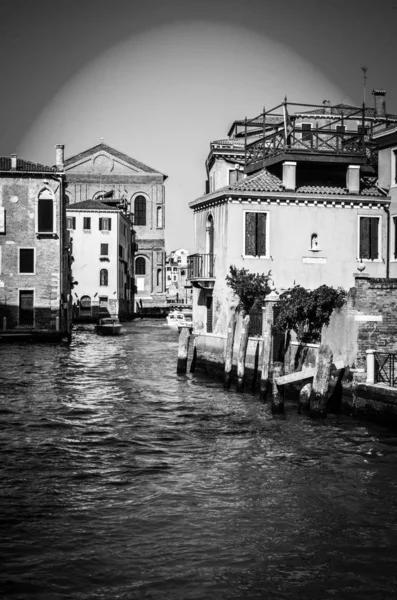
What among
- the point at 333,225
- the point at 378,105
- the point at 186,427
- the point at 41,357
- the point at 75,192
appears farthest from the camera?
the point at 75,192

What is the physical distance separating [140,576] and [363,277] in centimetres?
1029

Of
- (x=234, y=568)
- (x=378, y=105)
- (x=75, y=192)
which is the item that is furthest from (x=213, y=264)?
(x=75, y=192)

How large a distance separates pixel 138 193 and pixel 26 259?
132 feet

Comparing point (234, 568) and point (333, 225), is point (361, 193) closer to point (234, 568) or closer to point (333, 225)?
point (333, 225)

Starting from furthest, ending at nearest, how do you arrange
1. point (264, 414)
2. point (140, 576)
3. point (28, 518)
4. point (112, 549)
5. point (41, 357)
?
1. point (41, 357)
2. point (264, 414)
3. point (28, 518)
4. point (112, 549)
5. point (140, 576)

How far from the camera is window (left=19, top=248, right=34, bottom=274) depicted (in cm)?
4170

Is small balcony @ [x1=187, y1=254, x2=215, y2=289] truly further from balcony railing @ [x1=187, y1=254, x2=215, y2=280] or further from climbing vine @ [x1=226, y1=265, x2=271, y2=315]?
climbing vine @ [x1=226, y1=265, x2=271, y2=315]

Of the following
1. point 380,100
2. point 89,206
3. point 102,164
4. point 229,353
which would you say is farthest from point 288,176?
point 102,164

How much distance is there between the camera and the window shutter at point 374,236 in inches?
1064

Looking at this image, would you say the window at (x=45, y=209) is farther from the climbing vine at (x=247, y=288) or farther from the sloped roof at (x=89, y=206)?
the sloped roof at (x=89, y=206)

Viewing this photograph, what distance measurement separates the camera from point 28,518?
10.3 meters

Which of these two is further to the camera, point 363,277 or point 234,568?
point 363,277

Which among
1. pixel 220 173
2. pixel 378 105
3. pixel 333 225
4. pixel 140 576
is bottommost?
pixel 140 576

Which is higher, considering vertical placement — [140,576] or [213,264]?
[213,264]
